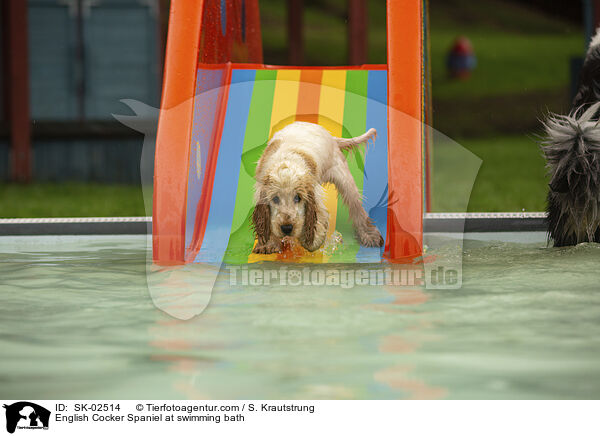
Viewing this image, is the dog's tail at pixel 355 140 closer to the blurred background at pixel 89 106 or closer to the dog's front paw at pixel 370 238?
the dog's front paw at pixel 370 238

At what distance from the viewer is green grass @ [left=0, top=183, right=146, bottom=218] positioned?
7211mm

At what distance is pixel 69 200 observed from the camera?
8320mm

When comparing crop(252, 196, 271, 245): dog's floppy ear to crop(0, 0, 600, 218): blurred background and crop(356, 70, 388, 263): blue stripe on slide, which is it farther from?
crop(0, 0, 600, 218): blurred background

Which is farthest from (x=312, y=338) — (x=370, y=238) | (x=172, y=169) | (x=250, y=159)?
(x=250, y=159)

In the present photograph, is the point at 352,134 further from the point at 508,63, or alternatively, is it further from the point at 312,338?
the point at 508,63

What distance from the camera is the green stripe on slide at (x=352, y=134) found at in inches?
184

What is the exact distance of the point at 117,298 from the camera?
11.9ft

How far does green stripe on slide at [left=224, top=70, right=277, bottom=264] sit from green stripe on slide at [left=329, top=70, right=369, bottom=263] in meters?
0.49

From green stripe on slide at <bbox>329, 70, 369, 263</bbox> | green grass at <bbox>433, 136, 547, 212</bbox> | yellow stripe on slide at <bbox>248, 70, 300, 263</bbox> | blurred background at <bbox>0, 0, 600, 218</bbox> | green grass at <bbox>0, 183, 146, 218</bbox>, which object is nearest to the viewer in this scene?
green stripe on slide at <bbox>329, 70, 369, 263</bbox>

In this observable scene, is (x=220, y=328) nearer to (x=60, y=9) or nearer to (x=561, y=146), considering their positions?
(x=561, y=146)

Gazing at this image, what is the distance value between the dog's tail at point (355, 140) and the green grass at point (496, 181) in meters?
0.91

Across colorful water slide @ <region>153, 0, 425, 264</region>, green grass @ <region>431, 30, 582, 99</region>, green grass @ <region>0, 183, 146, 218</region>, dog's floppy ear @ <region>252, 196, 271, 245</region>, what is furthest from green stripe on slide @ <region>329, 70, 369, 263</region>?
green grass @ <region>431, 30, 582, 99</region>
